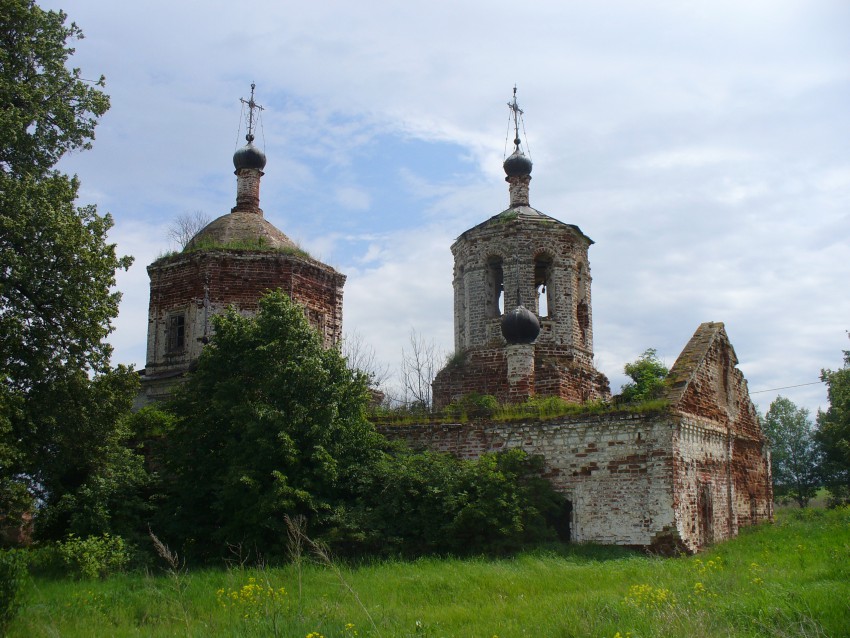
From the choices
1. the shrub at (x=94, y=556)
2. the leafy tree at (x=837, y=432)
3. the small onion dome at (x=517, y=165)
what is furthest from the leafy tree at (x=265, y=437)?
the leafy tree at (x=837, y=432)

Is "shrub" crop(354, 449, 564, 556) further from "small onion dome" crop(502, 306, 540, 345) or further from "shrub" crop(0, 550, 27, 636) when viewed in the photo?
"shrub" crop(0, 550, 27, 636)

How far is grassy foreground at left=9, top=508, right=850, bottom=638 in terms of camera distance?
770 centimetres

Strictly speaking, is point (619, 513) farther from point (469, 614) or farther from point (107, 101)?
point (107, 101)

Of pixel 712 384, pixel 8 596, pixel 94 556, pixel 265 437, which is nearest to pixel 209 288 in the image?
pixel 265 437

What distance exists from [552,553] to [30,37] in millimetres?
10910

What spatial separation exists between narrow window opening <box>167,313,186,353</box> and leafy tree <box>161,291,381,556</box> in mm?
5201

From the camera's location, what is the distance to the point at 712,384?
1468cm

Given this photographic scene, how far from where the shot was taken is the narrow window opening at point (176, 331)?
62.5ft

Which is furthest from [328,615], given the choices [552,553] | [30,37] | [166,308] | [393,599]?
[166,308]

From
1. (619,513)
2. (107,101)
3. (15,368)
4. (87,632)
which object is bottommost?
(87,632)

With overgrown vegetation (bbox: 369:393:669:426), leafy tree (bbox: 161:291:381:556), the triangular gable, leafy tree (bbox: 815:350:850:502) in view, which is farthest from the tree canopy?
leafy tree (bbox: 815:350:850:502)

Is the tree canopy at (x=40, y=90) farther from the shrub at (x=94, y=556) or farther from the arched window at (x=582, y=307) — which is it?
the arched window at (x=582, y=307)

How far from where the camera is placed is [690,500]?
1294 cm

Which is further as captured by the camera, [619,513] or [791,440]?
[791,440]
